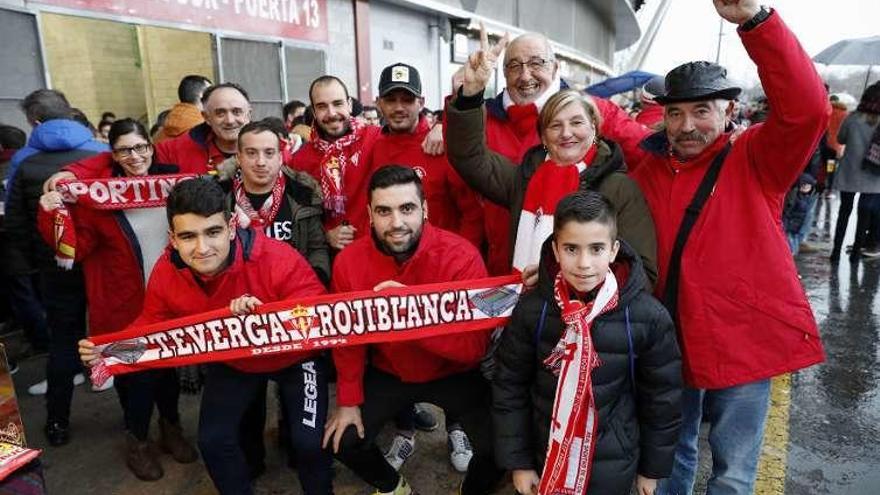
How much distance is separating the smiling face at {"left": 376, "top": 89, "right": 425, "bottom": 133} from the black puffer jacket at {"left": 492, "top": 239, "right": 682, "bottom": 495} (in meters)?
1.66

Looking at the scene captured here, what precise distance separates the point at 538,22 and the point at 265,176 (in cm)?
2095

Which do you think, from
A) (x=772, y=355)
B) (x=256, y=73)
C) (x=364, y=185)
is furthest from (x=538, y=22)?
(x=772, y=355)

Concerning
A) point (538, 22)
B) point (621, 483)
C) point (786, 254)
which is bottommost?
point (621, 483)

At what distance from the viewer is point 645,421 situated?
2.33m

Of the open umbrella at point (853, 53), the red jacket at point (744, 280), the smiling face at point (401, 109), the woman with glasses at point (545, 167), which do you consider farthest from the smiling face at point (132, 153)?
the open umbrella at point (853, 53)

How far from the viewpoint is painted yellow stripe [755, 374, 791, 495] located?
3.23 metres

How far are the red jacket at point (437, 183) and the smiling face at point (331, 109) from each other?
257 mm

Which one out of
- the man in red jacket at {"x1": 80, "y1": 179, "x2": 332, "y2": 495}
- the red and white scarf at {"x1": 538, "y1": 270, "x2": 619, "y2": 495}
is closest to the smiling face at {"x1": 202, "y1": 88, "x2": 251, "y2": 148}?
the man in red jacket at {"x1": 80, "y1": 179, "x2": 332, "y2": 495}

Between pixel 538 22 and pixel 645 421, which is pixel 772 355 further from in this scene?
pixel 538 22

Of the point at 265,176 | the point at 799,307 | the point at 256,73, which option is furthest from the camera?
the point at 256,73

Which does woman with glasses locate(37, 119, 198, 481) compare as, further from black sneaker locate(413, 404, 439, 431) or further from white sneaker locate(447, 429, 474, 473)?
white sneaker locate(447, 429, 474, 473)

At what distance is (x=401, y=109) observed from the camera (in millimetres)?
3619

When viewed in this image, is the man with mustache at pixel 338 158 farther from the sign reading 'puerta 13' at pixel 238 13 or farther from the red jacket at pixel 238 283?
the sign reading 'puerta 13' at pixel 238 13

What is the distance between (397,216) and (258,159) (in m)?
1.00
